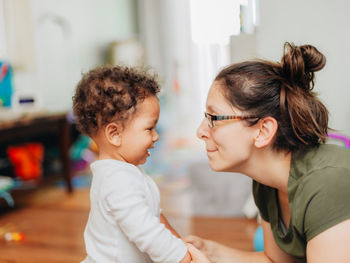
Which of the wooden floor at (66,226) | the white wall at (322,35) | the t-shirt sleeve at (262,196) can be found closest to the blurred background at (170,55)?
the white wall at (322,35)

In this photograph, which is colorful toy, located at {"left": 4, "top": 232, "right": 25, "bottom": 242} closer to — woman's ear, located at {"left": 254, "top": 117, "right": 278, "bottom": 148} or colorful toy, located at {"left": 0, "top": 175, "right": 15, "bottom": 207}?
colorful toy, located at {"left": 0, "top": 175, "right": 15, "bottom": 207}

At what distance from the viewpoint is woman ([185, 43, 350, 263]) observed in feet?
3.25

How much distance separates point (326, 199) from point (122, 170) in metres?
0.53

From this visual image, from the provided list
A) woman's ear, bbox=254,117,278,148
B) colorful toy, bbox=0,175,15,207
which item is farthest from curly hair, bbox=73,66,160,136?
colorful toy, bbox=0,175,15,207

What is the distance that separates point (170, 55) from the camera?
573 centimetres

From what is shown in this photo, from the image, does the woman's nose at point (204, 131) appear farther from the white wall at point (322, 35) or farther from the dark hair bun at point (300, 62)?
the white wall at point (322, 35)

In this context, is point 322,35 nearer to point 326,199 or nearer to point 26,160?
point 326,199

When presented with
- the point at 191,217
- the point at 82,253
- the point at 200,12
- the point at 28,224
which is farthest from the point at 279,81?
the point at 200,12

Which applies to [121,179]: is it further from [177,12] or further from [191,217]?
[177,12]

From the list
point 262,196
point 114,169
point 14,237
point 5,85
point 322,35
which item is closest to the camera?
point 114,169

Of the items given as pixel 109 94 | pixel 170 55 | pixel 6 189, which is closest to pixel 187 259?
pixel 109 94

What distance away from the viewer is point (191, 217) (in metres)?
2.77

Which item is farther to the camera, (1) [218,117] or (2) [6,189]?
(2) [6,189]

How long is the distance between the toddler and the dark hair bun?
0.39 metres
